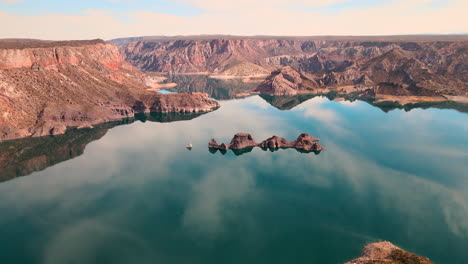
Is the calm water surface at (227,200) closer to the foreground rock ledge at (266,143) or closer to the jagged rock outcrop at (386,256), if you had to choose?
the jagged rock outcrop at (386,256)

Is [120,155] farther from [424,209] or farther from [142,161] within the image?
[424,209]

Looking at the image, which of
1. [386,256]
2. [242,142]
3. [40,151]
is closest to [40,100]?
[40,151]

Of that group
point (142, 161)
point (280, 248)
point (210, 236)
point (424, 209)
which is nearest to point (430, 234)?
point (424, 209)

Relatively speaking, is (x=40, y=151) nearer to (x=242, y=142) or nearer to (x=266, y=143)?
(x=242, y=142)

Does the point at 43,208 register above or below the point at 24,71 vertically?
below

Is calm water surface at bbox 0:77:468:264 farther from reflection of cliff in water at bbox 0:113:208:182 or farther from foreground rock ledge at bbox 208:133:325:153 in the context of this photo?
foreground rock ledge at bbox 208:133:325:153

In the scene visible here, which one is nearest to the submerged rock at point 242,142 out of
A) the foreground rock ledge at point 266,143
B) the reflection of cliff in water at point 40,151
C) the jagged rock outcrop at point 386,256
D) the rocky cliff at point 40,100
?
the foreground rock ledge at point 266,143
